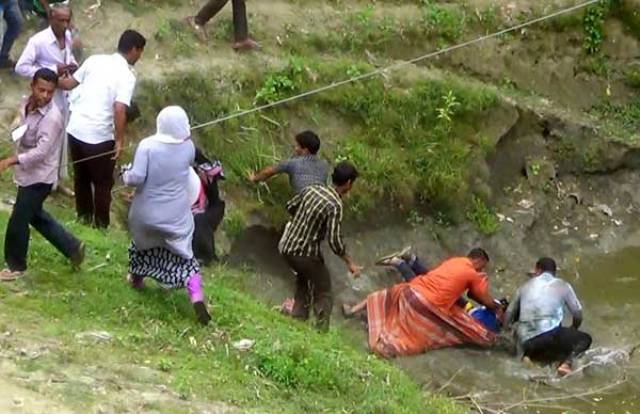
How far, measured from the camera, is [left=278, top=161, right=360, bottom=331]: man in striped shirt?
920 cm

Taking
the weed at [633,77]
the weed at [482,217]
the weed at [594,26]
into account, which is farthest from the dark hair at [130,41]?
the weed at [633,77]

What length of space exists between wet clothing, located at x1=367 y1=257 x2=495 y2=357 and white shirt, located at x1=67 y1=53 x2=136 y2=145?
9.75 feet

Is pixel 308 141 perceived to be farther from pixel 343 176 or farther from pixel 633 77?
pixel 633 77

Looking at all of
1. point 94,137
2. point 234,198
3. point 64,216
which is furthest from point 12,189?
point 234,198

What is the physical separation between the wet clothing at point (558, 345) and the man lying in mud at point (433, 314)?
0.43 meters

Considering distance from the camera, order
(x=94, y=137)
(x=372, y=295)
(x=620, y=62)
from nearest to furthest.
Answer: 1. (x=94, y=137)
2. (x=372, y=295)
3. (x=620, y=62)

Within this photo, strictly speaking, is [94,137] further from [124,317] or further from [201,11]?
[201,11]

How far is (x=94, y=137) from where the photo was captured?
905cm

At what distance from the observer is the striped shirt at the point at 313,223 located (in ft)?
30.2

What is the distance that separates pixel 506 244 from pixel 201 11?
153 inches

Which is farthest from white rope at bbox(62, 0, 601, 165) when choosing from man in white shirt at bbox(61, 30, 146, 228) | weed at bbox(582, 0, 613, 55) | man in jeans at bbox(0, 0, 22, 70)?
man in white shirt at bbox(61, 30, 146, 228)

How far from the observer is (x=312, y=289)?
31.7 ft

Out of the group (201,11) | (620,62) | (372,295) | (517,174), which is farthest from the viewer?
(620,62)

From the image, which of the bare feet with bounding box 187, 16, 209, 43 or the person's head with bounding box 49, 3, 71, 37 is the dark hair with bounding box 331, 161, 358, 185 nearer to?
the person's head with bounding box 49, 3, 71, 37
